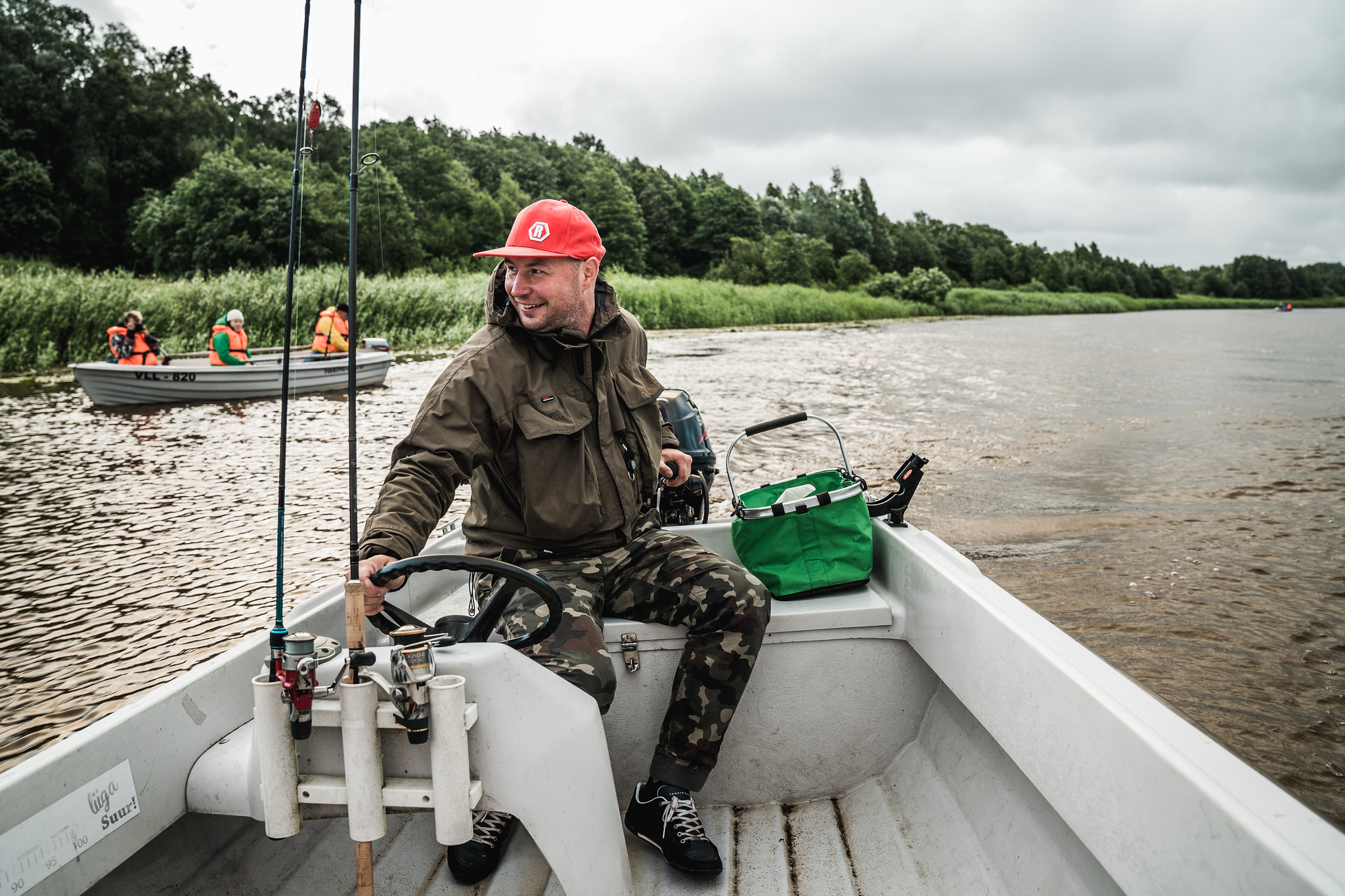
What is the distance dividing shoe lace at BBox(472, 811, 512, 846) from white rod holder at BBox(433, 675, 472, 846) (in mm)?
552

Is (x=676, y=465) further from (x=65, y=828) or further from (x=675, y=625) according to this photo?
(x=65, y=828)

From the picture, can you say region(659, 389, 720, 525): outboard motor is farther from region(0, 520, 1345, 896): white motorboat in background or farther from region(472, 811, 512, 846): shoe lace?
region(472, 811, 512, 846): shoe lace

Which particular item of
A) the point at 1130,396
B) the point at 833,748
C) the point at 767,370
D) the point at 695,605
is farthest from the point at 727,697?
the point at 767,370

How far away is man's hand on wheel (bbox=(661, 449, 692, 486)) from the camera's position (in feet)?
8.55

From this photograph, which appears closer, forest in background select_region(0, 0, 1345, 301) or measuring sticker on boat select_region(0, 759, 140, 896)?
measuring sticker on boat select_region(0, 759, 140, 896)

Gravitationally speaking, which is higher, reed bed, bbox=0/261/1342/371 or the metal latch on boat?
reed bed, bbox=0/261/1342/371

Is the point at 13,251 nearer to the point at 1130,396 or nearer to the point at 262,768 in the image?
the point at 1130,396

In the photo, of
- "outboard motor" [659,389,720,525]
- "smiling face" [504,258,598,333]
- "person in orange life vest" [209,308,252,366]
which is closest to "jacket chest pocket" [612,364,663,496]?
"smiling face" [504,258,598,333]

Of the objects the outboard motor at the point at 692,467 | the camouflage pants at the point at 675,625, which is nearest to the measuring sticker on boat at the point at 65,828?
the camouflage pants at the point at 675,625

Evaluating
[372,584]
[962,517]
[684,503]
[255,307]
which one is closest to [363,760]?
[372,584]

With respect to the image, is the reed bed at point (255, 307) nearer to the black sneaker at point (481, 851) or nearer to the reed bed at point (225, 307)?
the reed bed at point (225, 307)

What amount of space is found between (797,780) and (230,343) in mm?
11276

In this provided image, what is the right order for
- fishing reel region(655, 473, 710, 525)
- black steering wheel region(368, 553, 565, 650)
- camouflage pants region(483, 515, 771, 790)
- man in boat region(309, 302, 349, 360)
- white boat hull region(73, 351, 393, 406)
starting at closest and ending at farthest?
black steering wheel region(368, 553, 565, 650), camouflage pants region(483, 515, 771, 790), fishing reel region(655, 473, 710, 525), white boat hull region(73, 351, 393, 406), man in boat region(309, 302, 349, 360)

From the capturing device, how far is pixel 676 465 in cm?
262
